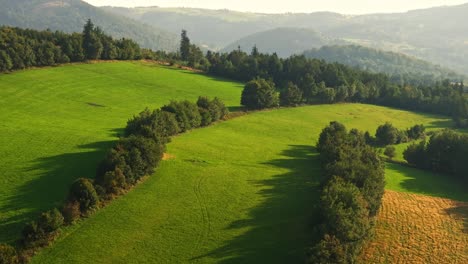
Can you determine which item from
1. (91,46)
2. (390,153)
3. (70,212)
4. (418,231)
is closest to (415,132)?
(390,153)

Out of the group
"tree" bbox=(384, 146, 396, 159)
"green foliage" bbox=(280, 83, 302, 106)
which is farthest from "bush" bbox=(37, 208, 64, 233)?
"green foliage" bbox=(280, 83, 302, 106)

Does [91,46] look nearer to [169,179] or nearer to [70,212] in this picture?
[169,179]

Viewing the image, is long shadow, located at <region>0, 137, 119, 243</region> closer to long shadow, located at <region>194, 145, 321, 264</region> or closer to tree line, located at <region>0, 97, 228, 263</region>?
tree line, located at <region>0, 97, 228, 263</region>

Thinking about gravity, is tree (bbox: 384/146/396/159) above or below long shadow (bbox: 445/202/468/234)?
above

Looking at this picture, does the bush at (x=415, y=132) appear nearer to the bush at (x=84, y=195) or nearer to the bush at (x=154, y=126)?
the bush at (x=154, y=126)

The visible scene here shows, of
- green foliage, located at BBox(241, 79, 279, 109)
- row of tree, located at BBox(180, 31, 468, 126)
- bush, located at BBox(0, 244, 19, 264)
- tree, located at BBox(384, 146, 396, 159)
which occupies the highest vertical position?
row of tree, located at BBox(180, 31, 468, 126)

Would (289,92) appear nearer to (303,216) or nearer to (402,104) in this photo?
(402,104)

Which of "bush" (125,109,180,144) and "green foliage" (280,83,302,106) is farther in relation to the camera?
"green foliage" (280,83,302,106)
